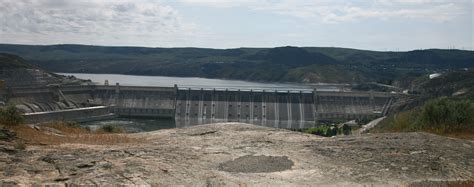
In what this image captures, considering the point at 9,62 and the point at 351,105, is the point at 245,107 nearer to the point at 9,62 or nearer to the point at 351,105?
the point at 351,105

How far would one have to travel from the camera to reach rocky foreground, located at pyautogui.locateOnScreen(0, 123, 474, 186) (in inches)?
337

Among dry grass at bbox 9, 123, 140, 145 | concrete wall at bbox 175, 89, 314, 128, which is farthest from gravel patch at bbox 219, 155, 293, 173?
concrete wall at bbox 175, 89, 314, 128

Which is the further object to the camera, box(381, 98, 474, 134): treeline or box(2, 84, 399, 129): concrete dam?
box(2, 84, 399, 129): concrete dam

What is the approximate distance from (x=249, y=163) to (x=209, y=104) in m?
64.1

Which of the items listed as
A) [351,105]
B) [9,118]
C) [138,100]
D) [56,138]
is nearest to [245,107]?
[351,105]

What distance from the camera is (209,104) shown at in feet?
243

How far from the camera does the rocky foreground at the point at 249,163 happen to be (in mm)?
8562

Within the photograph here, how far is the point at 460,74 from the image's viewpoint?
93.9 metres

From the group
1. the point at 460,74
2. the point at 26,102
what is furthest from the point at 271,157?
the point at 460,74

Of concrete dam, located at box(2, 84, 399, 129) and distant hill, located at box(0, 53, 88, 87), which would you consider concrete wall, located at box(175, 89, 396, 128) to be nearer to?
concrete dam, located at box(2, 84, 399, 129)

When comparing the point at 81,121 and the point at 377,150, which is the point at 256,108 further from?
the point at 377,150

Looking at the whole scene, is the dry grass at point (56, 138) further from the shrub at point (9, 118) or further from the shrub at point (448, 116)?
the shrub at point (448, 116)

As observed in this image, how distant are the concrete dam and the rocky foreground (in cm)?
5552

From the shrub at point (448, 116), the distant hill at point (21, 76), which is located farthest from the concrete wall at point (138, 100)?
the shrub at point (448, 116)
